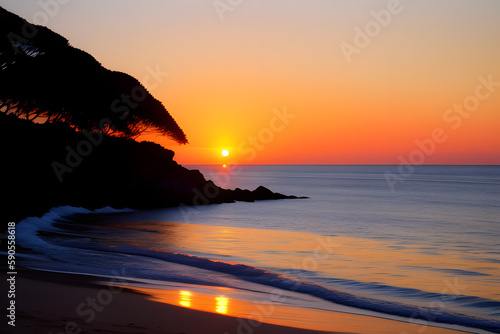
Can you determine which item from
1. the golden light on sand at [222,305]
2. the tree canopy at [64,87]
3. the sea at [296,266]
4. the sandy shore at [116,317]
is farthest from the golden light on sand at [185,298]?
the tree canopy at [64,87]

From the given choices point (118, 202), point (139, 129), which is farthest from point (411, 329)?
point (139, 129)

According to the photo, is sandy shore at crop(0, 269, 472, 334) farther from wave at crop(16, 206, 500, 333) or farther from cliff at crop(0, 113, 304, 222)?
cliff at crop(0, 113, 304, 222)

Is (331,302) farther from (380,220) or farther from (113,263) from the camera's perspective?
(380,220)

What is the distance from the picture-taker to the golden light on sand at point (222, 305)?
832 cm

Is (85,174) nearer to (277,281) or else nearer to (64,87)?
(64,87)

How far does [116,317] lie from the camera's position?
731cm

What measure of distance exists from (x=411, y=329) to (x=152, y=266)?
23.0 feet

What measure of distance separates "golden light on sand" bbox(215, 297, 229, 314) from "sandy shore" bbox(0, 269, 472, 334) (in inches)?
14.6

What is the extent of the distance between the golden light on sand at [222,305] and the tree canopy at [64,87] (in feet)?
93.2

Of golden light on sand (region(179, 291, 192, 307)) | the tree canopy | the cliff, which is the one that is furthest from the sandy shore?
the tree canopy

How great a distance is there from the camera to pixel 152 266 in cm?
1287

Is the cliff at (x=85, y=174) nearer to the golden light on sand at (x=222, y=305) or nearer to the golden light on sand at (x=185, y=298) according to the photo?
the golden light on sand at (x=185, y=298)

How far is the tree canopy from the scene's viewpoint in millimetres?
33250

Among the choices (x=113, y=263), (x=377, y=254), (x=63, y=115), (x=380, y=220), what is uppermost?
(x=63, y=115)
